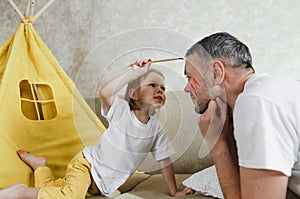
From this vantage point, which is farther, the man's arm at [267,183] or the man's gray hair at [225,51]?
the man's gray hair at [225,51]

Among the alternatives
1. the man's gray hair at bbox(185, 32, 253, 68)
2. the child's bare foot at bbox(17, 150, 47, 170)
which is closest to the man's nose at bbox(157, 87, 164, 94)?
the man's gray hair at bbox(185, 32, 253, 68)

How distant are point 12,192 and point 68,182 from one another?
20cm

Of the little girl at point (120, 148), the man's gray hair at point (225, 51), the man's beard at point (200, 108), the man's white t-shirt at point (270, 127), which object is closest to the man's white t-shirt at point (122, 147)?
the little girl at point (120, 148)

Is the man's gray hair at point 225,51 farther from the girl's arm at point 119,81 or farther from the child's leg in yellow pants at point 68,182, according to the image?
the child's leg in yellow pants at point 68,182

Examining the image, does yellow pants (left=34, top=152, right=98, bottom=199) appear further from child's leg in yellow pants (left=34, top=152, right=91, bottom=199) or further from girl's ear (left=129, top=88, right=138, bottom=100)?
girl's ear (left=129, top=88, right=138, bottom=100)

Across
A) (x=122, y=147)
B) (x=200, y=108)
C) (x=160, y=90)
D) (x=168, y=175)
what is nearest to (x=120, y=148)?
(x=122, y=147)

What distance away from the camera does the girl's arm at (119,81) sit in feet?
5.49

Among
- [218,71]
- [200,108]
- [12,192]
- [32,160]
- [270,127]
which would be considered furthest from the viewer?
[32,160]

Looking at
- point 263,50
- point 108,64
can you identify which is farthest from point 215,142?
point 263,50

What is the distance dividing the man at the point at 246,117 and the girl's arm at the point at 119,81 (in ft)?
0.70

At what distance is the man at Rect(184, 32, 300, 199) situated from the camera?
3.93 feet

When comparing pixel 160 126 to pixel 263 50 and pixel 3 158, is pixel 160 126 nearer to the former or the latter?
pixel 3 158

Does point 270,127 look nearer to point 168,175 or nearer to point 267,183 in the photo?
point 267,183

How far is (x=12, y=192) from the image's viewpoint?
1.82 metres
